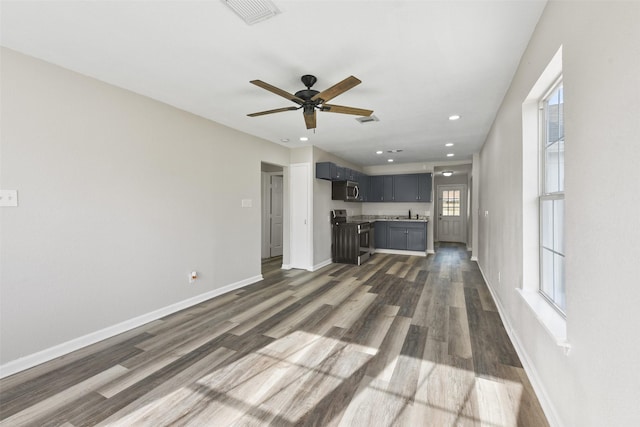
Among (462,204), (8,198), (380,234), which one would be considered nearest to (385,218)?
(380,234)

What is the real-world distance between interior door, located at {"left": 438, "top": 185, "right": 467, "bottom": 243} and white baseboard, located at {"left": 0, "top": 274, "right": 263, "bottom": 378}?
8.14 meters

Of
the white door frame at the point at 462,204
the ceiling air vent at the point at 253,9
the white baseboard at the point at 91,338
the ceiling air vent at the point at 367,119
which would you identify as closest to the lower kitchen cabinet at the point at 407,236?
the white door frame at the point at 462,204

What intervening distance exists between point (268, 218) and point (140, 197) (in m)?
4.01

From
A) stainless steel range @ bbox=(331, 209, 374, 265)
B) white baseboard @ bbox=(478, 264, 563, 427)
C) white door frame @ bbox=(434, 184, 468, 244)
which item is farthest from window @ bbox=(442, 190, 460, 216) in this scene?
white baseboard @ bbox=(478, 264, 563, 427)

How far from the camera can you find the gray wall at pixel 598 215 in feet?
2.92

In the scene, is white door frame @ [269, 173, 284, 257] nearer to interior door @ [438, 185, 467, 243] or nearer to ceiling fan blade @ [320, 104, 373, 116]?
ceiling fan blade @ [320, 104, 373, 116]

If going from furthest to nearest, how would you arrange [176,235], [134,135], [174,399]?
[176,235] → [134,135] → [174,399]

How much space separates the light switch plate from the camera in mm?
2021

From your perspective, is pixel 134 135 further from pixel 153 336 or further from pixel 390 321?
pixel 390 321

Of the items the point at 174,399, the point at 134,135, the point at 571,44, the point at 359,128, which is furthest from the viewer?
the point at 359,128

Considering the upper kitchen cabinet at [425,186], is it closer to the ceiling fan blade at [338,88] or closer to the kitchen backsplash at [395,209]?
the kitchen backsplash at [395,209]

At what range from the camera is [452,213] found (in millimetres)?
9305

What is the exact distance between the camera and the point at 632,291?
2.89 feet

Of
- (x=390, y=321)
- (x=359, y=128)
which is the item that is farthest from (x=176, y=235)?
(x=359, y=128)
